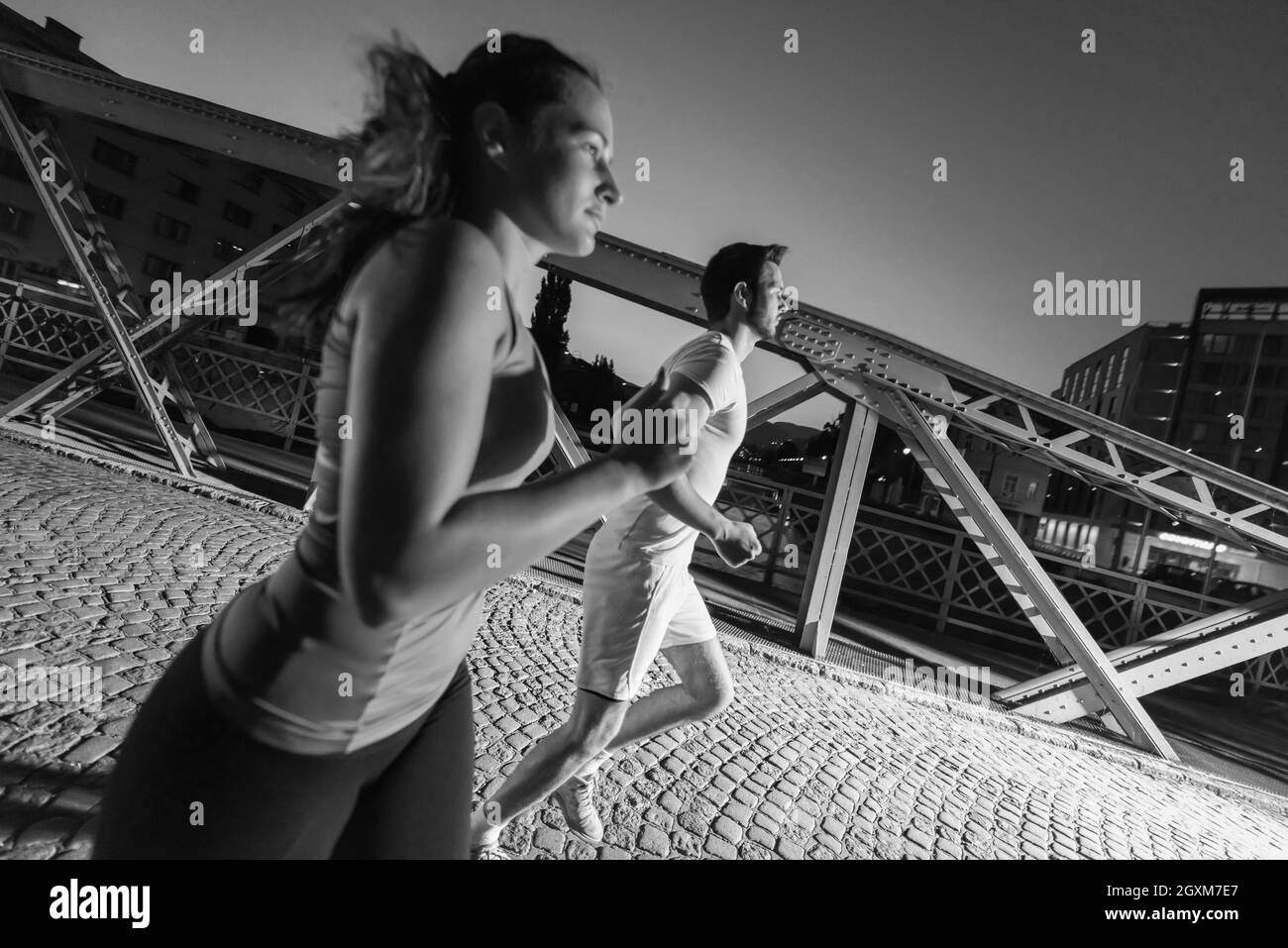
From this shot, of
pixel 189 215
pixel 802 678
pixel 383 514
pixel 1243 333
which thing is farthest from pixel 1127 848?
pixel 1243 333

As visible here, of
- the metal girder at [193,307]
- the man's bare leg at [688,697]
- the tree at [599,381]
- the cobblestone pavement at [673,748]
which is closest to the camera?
the man's bare leg at [688,697]

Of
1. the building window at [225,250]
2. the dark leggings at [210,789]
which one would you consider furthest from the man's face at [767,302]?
the building window at [225,250]

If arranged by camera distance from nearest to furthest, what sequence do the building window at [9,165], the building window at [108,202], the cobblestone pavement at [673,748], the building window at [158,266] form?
the cobblestone pavement at [673,748] → the building window at [9,165] → the building window at [108,202] → the building window at [158,266]

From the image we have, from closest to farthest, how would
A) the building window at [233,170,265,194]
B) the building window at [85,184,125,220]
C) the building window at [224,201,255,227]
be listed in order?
the building window at [85,184,125,220] → the building window at [233,170,265,194] → the building window at [224,201,255,227]

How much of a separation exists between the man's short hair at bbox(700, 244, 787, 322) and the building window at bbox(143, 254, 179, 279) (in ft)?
174

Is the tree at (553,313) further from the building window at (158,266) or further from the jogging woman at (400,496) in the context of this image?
the jogging woman at (400,496)

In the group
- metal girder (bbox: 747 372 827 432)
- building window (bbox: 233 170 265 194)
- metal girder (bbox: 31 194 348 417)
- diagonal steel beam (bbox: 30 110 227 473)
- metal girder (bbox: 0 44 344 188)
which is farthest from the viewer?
building window (bbox: 233 170 265 194)

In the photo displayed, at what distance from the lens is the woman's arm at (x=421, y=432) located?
77 centimetres

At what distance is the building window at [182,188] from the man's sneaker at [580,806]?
54.2 metres

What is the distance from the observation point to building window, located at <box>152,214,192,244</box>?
1770 inches

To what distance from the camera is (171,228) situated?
45875 millimetres

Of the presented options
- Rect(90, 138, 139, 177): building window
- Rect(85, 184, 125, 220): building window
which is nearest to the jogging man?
Rect(85, 184, 125, 220): building window

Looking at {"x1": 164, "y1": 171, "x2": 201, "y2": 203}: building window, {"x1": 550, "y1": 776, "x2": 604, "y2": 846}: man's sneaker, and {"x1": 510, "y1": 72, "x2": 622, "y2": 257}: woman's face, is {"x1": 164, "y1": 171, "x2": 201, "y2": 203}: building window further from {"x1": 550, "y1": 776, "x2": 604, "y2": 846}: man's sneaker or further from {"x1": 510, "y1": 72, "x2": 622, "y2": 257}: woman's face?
{"x1": 510, "y1": 72, "x2": 622, "y2": 257}: woman's face
